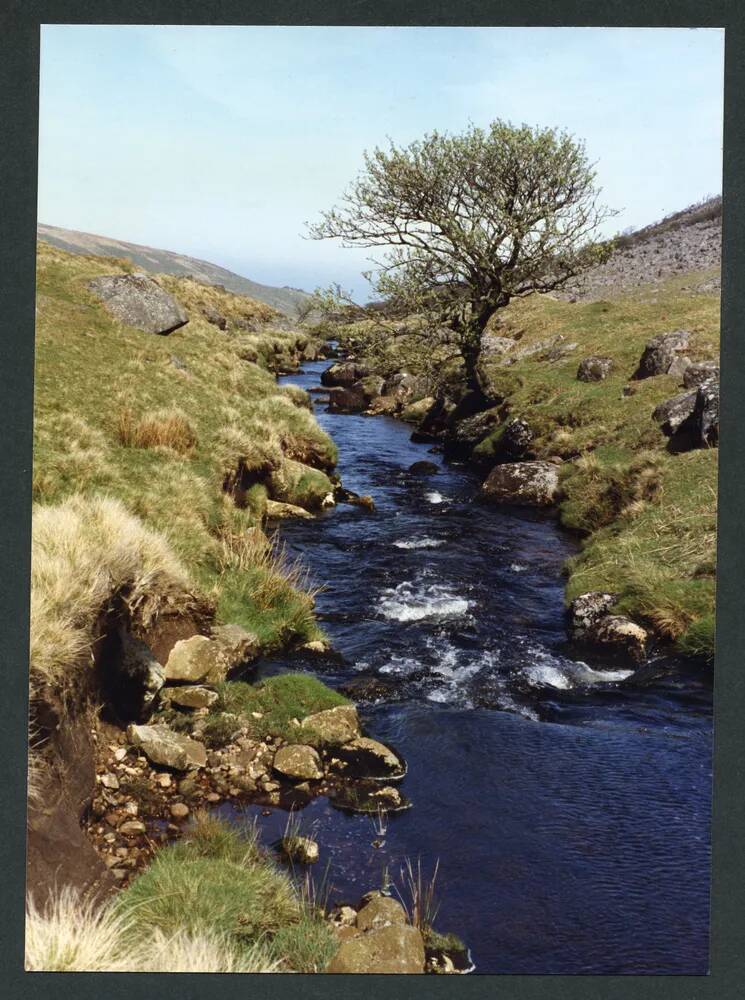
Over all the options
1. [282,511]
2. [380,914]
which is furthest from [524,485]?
[380,914]

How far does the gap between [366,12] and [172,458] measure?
32.1 feet

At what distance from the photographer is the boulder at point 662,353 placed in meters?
24.4

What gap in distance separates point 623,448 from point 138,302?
1745 cm

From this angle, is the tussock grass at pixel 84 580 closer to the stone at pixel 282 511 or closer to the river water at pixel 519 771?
the river water at pixel 519 771

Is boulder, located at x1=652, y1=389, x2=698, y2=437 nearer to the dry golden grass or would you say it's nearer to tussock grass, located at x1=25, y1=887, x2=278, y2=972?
the dry golden grass

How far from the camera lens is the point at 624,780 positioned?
332 inches

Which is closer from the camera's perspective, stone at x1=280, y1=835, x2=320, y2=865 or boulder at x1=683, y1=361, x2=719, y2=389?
stone at x1=280, y1=835, x2=320, y2=865

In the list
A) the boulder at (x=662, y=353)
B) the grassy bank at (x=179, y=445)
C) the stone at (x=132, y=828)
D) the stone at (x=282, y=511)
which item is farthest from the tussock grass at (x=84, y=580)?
the boulder at (x=662, y=353)

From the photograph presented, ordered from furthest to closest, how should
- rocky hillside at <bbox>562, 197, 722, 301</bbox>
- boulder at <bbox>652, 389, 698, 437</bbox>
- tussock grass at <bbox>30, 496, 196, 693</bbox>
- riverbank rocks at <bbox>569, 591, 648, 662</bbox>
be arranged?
1. rocky hillside at <bbox>562, 197, 722, 301</bbox>
2. boulder at <bbox>652, 389, 698, 437</bbox>
3. riverbank rocks at <bbox>569, 591, 648, 662</bbox>
4. tussock grass at <bbox>30, 496, 196, 693</bbox>

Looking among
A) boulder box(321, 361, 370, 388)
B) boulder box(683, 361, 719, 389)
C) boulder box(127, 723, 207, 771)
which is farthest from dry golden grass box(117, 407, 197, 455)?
boulder box(321, 361, 370, 388)

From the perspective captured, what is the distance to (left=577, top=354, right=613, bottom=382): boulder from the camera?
87.9 ft

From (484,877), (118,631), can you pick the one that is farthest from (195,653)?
(484,877)

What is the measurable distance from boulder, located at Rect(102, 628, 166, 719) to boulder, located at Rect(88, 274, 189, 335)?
18.8 metres

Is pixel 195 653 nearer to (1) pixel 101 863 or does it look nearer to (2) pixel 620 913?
(1) pixel 101 863
